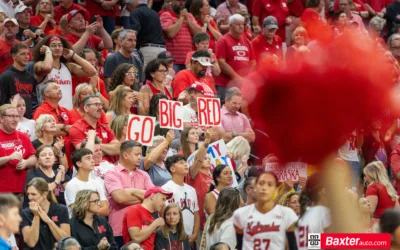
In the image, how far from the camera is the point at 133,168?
9.73 m

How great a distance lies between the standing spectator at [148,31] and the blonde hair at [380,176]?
4646 millimetres

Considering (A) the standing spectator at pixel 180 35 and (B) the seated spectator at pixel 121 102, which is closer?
(B) the seated spectator at pixel 121 102

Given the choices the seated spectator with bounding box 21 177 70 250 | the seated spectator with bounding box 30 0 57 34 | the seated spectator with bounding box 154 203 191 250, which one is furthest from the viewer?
the seated spectator with bounding box 30 0 57 34

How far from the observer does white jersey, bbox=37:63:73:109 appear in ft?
37.3

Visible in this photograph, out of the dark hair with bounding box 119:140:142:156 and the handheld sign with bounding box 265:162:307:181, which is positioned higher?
the handheld sign with bounding box 265:162:307:181

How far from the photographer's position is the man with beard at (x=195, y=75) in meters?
12.6

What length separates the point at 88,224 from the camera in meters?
8.83

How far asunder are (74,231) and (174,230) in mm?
1057

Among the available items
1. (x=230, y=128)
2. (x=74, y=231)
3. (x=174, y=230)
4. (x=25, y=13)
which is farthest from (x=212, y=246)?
(x=25, y=13)

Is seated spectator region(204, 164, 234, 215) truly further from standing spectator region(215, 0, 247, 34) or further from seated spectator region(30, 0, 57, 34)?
standing spectator region(215, 0, 247, 34)

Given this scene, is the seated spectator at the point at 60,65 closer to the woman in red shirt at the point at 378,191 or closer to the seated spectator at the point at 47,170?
the seated spectator at the point at 47,170

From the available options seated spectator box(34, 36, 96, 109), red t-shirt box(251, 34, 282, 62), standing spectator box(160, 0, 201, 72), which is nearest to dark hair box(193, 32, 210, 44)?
standing spectator box(160, 0, 201, 72)

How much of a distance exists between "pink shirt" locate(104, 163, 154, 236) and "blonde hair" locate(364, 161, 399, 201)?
108 inches

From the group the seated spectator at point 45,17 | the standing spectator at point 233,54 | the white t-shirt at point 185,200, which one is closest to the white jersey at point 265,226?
the white t-shirt at point 185,200
